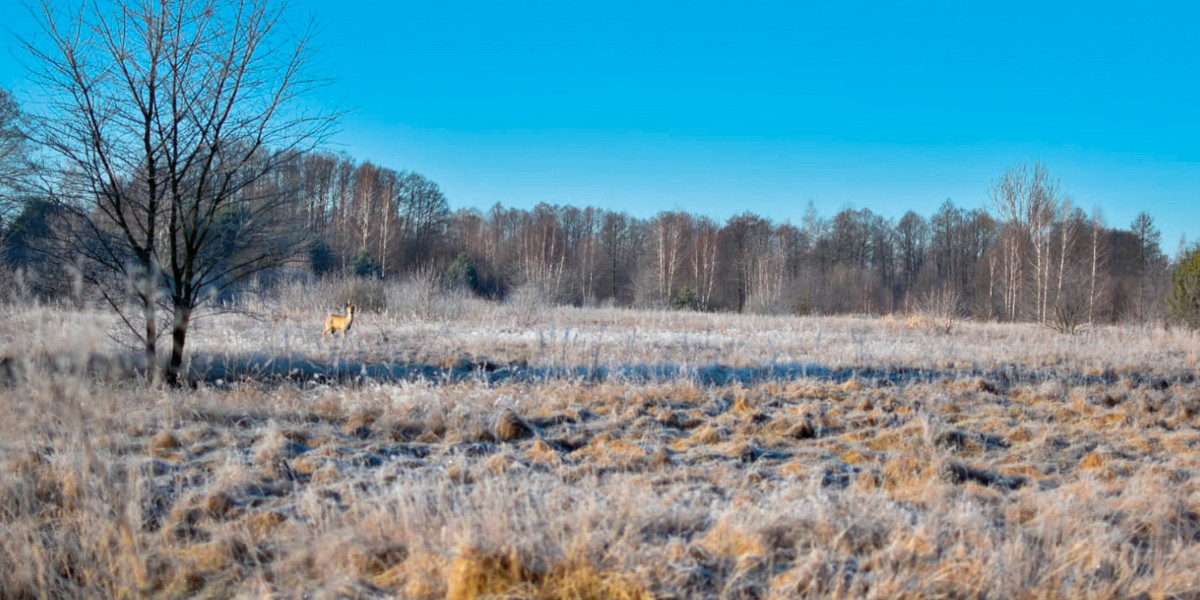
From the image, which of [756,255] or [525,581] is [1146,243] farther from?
[525,581]

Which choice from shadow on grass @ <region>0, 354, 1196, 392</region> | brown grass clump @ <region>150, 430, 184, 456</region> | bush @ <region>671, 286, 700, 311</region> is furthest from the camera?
bush @ <region>671, 286, 700, 311</region>

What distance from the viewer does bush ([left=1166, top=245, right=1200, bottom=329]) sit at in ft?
45.4

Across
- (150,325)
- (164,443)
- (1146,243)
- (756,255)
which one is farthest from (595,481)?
(1146,243)

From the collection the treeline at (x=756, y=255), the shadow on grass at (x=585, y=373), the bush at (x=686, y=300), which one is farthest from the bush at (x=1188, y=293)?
the bush at (x=686, y=300)

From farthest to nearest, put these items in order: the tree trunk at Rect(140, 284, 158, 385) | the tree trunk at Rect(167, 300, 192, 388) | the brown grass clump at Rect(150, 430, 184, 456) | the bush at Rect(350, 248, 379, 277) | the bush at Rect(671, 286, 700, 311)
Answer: the bush at Rect(671, 286, 700, 311) → the bush at Rect(350, 248, 379, 277) → the tree trunk at Rect(167, 300, 192, 388) → the tree trunk at Rect(140, 284, 158, 385) → the brown grass clump at Rect(150, 430, 184, 456)

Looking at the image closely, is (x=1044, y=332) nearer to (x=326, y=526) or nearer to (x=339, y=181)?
(x=326, y=526)

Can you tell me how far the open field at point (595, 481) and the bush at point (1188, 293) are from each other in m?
8.20

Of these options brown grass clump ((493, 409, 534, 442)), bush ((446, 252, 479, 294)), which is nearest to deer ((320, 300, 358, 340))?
brown grass clump ((493, 409, 534, 442))

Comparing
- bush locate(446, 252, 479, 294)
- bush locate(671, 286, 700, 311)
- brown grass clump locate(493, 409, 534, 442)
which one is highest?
bush locate(446, 252, 479, 294)

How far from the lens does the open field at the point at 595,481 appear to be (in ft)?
8.27

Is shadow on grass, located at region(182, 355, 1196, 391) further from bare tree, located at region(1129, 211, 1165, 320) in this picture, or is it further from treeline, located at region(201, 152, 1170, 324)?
bare tree, located at region(1129, 211, 1165, 320)

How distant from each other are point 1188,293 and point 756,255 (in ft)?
87.8

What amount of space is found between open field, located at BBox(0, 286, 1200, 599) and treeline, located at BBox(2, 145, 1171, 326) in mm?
11838

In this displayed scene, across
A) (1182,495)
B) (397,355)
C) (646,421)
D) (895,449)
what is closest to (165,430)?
(646,421)
